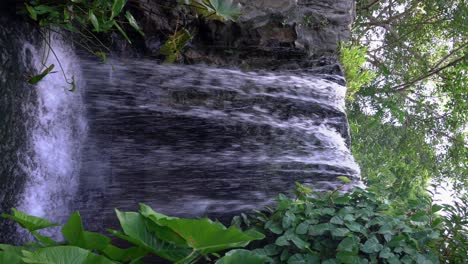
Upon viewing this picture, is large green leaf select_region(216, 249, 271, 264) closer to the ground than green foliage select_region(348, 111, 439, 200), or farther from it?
farther from it

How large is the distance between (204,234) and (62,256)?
1.52 feet

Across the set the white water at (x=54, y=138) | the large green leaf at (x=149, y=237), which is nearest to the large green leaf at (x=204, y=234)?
the large green leaf at (x=149, y=237)

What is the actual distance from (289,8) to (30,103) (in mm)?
2247

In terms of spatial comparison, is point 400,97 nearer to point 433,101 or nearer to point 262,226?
point 433,101

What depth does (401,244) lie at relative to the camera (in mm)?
2492

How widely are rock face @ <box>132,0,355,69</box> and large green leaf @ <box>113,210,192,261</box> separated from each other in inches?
83.0

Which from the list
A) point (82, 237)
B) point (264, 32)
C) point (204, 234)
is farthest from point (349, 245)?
point (264, 32)

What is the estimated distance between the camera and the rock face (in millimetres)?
3797

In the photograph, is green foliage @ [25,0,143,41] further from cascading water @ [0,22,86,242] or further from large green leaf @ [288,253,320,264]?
large green leaf @ [288,253,320,264]

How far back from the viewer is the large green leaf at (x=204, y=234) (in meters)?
1.76

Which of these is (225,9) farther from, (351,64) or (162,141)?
(351,64)

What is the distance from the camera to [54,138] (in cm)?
333

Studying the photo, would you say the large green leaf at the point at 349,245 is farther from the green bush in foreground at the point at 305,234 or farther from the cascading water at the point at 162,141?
the cascading water at the point at 162,141

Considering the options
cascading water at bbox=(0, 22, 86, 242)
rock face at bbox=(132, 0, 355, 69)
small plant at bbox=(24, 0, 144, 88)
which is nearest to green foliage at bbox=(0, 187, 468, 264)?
cascading water at bbox=(0, 22, 86, 242)
